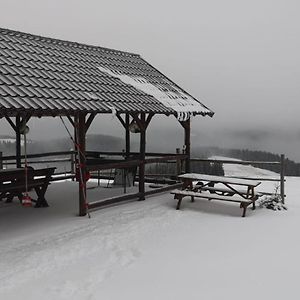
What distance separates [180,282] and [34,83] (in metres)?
5.02

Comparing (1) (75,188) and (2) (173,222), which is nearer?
(2) (173,222)

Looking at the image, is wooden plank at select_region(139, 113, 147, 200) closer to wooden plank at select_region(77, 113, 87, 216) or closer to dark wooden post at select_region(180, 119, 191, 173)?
dark wooden post at select_region(180, 119, 191, 173)

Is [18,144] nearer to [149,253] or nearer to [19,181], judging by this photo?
[19,181]

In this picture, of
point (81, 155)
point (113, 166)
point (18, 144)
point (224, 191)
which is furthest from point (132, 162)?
point (18, 144)

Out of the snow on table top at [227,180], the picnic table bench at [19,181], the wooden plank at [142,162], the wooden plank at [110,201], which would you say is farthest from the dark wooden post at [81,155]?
the snow on table top at [227,180]

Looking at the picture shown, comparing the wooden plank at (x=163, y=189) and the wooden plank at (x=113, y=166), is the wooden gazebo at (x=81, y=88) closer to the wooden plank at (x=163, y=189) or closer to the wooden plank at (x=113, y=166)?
the wooden plank at (x=113, y=166)

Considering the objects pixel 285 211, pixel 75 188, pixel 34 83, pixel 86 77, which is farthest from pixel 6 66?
pixel 285 211

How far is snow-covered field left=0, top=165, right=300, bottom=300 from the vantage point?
5.18m

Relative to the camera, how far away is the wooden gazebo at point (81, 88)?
26.0ft

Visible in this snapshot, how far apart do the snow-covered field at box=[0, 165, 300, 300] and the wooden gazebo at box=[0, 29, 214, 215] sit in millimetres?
1390

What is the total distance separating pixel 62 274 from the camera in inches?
222

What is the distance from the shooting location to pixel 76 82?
31.3 feet

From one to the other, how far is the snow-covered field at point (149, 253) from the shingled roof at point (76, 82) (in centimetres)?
229

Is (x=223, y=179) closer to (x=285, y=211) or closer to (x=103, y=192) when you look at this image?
(x=285, y=211)
